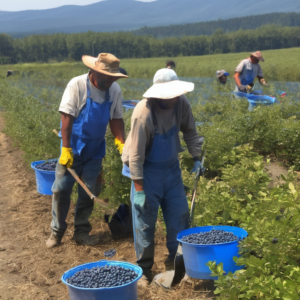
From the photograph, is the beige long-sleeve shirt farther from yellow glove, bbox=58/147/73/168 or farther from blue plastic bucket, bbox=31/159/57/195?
blue plastic bucket, bbox=31/159/57/195

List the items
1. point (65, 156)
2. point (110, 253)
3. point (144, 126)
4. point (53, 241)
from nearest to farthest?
point (144, 126)
point (65, 156)
point (110, 253)
point (53, 241)

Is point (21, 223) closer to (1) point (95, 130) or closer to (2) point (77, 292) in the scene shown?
(1) point (95, 130)

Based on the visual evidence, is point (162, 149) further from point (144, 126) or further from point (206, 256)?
A: point (206, 256)

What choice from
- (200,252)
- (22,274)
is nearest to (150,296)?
(200,252)

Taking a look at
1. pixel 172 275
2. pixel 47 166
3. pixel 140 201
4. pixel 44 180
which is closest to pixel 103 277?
pixel 140 201

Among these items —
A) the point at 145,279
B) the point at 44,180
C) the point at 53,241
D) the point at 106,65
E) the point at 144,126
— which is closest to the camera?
the point at 144,126

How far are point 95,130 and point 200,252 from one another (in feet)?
5.26

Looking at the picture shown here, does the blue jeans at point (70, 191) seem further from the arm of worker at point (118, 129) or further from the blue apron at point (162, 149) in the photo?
the blue apron at point (162, 149)

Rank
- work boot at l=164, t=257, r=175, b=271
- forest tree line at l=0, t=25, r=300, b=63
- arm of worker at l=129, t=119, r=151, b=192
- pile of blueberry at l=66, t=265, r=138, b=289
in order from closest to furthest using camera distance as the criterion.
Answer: pile of blueberry at l=66, t=265, r=138, b=289, arm of worker at l=129, t=119, r=151, b=192, work boot at l=164, t=257, r=175, b=271, forest tree line at l=0, t=25, r=300, b=63

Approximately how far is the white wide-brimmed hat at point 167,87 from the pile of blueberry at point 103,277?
1.22 meters

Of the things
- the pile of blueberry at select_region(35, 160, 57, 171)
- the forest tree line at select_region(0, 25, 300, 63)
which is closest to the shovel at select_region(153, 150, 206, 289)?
the pile of blueberry at select_region(35, 160, 57, 171)

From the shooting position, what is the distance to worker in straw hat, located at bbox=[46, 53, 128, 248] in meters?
3.82

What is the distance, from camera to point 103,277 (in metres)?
2.81

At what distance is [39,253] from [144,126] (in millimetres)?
1943
